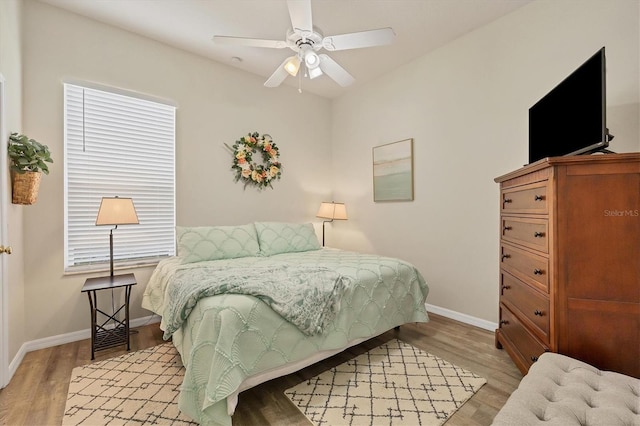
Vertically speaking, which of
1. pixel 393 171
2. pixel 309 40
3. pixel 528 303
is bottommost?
pixel 528 303

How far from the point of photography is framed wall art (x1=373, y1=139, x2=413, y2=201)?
3577mm

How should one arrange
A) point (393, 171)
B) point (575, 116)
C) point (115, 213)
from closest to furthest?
point (575, 116) → point (115, 213) → point (393, 171)

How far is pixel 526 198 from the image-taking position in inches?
72.1

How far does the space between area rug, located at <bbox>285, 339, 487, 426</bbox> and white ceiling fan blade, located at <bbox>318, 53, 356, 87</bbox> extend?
2436 millimetres

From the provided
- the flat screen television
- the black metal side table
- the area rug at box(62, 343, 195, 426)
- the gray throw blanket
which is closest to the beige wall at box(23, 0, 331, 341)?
the black metal side table

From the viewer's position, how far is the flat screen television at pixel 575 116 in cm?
156

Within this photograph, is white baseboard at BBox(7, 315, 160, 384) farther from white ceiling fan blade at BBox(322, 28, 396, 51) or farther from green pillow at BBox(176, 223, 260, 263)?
white ceiling fan blade at BBox(322, 28, 396, 51)

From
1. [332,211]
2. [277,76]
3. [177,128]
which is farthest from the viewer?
[332,211]

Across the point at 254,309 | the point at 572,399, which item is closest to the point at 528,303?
the point at 572,399

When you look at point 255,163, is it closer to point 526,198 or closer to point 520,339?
point 526,198

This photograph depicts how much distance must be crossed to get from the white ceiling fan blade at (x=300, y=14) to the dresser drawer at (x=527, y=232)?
1.94 meters

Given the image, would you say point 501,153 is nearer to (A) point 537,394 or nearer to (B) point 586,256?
(B) point 586,256

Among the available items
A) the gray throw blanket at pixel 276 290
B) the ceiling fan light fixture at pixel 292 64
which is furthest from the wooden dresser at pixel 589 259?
the ceiling fan light fixture at pixel 292 64

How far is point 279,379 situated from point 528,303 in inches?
68.3
